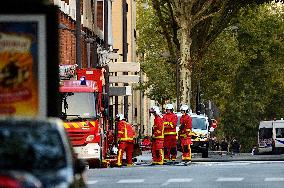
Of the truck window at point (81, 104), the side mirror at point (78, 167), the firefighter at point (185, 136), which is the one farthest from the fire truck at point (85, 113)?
the side mirror at point (78, 167)

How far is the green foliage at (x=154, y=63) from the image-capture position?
9562 cm

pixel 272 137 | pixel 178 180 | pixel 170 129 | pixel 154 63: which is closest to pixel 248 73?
pixel 154 63

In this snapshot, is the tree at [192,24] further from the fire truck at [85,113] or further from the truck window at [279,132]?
the fire truck at [85,113]

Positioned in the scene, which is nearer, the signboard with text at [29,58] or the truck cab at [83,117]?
the signboard with text at [29,58]

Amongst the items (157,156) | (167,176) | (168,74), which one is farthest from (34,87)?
(168,74)

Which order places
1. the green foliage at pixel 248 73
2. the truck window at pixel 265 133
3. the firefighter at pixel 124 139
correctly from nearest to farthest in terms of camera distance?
the firefighter at pixel 124 139, the truck window at pixel 265 133, the green foliage at pixel 248 73

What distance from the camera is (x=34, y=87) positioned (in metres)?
15.9

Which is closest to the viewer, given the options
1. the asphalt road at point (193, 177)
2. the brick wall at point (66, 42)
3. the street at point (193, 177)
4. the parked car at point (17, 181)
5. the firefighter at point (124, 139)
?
the parked car at point (17, 181)

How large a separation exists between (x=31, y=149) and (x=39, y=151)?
0.08 m

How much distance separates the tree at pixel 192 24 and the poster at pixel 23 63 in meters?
46.0

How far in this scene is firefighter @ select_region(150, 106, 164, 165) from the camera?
3884cm

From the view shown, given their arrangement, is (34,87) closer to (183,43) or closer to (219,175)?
(219,175)

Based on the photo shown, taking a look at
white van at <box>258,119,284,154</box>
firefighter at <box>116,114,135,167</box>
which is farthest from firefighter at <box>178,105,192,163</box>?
white van at <box>258,119,284,154</box>

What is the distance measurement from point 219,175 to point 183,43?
36.8m
